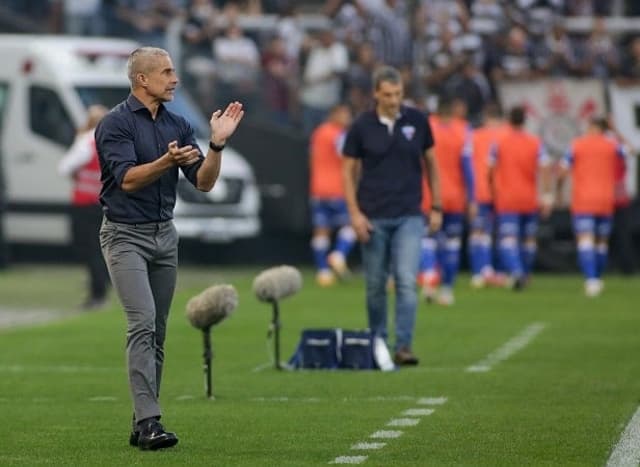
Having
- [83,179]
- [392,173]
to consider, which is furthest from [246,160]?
[392,173]

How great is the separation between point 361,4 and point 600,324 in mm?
12081

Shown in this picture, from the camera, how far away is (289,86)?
99.1 ft

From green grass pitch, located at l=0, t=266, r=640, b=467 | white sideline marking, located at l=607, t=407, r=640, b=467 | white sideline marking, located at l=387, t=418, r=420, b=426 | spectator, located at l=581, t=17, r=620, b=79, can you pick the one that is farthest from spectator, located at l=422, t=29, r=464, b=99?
white sideline marking, located at l=607, t=407, r=640, b=467

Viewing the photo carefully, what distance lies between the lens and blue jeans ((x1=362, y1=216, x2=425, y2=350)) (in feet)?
50.0

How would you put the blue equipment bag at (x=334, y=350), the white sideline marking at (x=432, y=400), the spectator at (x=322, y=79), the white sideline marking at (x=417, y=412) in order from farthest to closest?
the spectator at (x=322, y=79) < the blue equipment bag at (x=334, y=350) < the white sideline marking at (x=432, y=400) < the white sideline marking at (x=417, y=412)

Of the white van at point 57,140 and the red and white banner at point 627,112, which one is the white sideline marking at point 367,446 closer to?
the white van at point 57,140

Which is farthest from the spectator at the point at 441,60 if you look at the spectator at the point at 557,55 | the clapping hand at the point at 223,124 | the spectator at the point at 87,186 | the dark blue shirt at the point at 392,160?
the clapping hand at the point at 223,124

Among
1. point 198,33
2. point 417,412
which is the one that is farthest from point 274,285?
point 198,33

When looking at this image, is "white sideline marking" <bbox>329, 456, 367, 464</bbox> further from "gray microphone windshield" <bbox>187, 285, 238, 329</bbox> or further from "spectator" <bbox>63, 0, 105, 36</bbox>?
"spectator" <bbox>63, 0, 105, 36</bbox>

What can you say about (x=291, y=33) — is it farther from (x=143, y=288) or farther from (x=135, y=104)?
(x=143, y=288)

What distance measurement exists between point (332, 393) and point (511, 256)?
12314 millimetres

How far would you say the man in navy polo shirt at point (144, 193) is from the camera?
33.9 ft

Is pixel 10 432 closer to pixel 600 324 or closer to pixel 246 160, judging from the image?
pixel 600 324

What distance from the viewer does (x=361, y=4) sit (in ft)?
102
